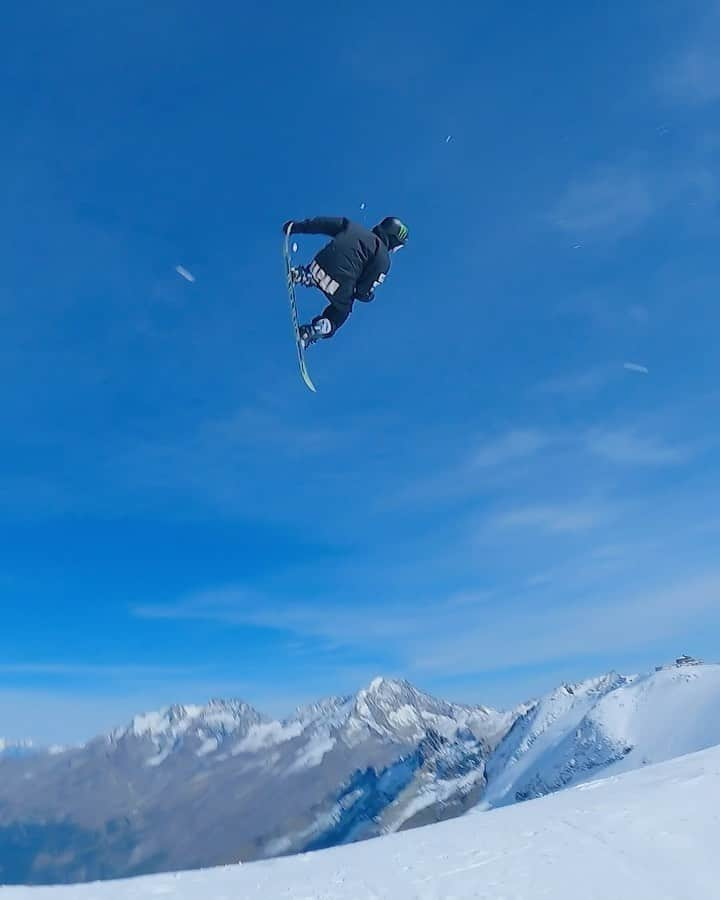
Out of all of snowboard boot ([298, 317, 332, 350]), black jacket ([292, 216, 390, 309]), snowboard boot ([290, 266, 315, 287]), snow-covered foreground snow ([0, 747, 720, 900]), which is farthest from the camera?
snowboard boot ([298, 317, 332, 350])

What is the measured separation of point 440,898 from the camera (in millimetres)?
8688

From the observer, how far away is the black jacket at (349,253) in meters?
14.4

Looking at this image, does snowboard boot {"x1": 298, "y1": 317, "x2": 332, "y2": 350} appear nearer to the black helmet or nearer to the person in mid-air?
the person in mid-air

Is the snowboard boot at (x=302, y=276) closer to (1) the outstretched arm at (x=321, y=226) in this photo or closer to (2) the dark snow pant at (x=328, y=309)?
(2) the dark snow pant at (x=328, y=309)

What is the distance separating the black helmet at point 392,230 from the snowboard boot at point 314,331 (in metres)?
2.27

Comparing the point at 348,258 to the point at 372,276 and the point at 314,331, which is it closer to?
the point at 372,276

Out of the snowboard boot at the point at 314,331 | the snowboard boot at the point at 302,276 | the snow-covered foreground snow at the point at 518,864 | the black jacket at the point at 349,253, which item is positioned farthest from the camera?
the snowboard boot at the point at 314,331

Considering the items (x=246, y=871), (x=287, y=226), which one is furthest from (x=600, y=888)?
(x=287, y=226)

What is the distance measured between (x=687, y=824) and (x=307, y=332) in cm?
1190

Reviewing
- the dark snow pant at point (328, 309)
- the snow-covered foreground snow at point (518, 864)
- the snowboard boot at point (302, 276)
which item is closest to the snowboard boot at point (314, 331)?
the dark snow pant at point (328, 309)

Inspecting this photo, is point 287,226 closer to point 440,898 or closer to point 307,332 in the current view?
point 307,332

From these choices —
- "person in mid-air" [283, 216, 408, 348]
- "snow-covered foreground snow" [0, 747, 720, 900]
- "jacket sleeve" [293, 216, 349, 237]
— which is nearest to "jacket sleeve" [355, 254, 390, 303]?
"person in mid-air" [283, 216, 408, 348]

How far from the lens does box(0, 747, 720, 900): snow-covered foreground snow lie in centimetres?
873

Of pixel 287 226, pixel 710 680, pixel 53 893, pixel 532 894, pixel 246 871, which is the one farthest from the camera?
pixel 710 680
